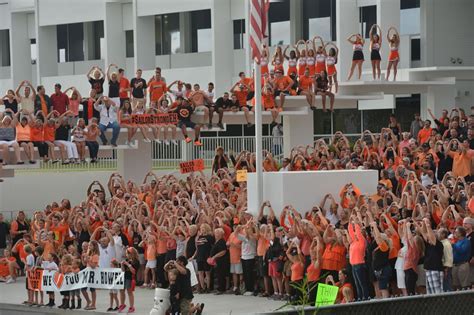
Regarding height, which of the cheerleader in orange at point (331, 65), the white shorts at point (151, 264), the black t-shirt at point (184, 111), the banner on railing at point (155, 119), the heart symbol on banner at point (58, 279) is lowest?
the heart symbol on banner at point (58, 279)

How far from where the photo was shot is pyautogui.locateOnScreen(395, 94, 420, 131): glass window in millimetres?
44125

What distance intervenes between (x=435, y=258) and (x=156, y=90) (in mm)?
15023

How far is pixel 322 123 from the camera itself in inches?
1852

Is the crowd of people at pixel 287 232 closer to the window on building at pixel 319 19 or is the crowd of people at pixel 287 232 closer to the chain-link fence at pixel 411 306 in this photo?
the chain-link fence at pixel 411 306

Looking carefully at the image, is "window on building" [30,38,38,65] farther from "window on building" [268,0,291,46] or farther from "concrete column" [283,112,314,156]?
"concrete column" [283,112,314,156]

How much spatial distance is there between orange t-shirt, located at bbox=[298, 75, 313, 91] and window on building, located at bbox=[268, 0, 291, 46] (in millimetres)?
12444

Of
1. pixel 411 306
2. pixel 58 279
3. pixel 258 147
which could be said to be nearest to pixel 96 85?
pixel 258 147

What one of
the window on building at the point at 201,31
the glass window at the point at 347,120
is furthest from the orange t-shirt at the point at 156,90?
the window on building at the point at 201,31

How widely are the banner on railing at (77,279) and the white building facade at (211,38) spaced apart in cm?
1774

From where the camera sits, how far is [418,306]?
44.7ft

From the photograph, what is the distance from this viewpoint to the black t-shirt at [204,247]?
2516 cm

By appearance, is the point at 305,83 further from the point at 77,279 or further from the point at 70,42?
the point at 70,42

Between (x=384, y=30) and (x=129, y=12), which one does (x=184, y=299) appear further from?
(x=129, y=12)

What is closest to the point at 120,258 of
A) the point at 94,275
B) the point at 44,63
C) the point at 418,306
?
the point at 94,275
